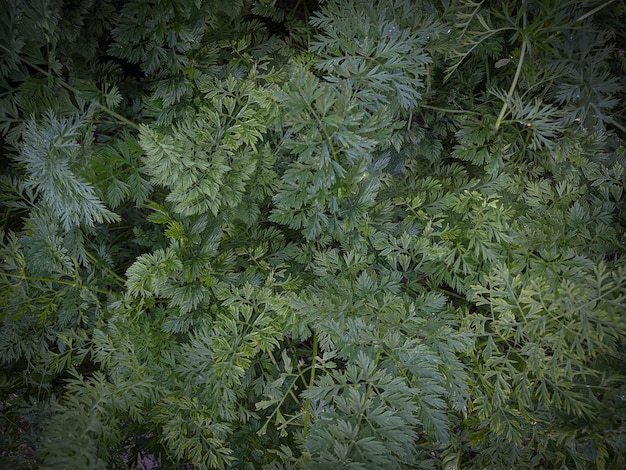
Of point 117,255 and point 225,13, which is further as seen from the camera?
point 117,255

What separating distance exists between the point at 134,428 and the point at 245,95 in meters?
1.33

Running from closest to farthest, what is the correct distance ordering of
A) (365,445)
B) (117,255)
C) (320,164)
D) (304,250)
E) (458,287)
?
(365,445) → (320,164) → (458,287) → (304,250) → (117,255)

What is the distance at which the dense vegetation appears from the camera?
1.50 meters

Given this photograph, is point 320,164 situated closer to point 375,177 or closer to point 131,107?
point 375,177

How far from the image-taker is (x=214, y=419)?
1625mm

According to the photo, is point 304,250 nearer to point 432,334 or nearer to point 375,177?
point 375,177

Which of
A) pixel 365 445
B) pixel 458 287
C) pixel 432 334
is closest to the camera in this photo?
pixel 365 445

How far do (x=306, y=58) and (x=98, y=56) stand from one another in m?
0.87

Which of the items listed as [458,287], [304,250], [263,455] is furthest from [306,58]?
[263,455]

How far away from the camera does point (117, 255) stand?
2.04 m

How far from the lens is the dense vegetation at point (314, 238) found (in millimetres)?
1501

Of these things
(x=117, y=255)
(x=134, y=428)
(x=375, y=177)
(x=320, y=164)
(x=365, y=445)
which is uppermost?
(x=320, y=164)

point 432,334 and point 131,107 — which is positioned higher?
point 131,107

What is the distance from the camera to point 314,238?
1.74m
